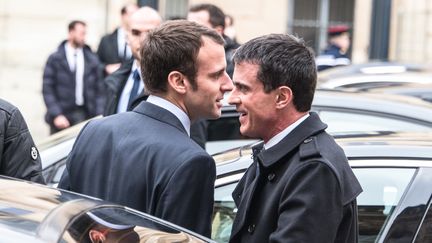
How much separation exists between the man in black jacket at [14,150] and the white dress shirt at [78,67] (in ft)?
22.3

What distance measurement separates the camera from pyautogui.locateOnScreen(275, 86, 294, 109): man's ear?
3.55 m

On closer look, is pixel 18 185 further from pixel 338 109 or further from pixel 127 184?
pixel 338 109

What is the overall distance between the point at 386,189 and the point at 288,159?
2.39 feet

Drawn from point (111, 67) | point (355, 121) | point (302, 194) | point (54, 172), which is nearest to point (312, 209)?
point (302, 194)

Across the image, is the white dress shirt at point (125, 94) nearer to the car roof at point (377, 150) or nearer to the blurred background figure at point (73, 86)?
the car roof at point (377, 150)

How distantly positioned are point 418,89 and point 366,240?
3.50 meters

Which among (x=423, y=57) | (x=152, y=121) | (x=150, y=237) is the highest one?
(x=152, y=121)

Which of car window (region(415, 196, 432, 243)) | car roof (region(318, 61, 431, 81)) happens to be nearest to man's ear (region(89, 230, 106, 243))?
car window (region(415, 196, 432, 243))

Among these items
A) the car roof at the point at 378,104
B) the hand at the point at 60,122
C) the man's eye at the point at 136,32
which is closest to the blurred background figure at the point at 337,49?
the hand at the point at 60,122

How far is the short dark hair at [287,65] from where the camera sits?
354 cm

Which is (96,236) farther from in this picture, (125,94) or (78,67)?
(78,67)

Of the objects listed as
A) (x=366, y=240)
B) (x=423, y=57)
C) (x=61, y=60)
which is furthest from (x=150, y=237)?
(x=423, y=57)

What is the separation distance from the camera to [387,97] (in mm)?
6281

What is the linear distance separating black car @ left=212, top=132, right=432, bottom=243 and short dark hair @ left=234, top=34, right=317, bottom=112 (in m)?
0.68
